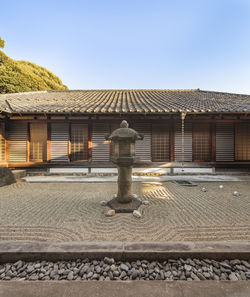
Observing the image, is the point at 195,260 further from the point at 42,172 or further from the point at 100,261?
the point at 42,172

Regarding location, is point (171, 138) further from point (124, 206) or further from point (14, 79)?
point (14, 79)

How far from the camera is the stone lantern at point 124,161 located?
3.33m

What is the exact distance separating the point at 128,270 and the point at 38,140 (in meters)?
8.09

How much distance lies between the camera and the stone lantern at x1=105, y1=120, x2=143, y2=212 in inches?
131

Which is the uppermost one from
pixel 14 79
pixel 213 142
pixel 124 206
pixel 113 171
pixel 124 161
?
pixel 14 79

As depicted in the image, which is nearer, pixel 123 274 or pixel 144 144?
pixel 123 274

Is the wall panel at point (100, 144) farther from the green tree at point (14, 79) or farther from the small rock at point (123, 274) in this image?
the green tree at point (14, 79)

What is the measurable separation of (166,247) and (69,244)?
1.44m

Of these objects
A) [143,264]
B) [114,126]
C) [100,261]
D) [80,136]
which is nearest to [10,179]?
[80,136]

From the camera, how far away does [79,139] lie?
309 inches

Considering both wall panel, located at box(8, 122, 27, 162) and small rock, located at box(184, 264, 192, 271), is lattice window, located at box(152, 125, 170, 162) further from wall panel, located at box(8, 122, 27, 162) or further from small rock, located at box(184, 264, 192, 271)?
wall panel, located at box(8, 122, 27, 162)

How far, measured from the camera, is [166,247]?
201 cm

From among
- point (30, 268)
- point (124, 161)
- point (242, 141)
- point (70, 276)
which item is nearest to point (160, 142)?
point (242, 141)

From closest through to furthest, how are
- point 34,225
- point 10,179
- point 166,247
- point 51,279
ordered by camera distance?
point 51,279 → point 166,247 → point 34,225 → point 10,179
